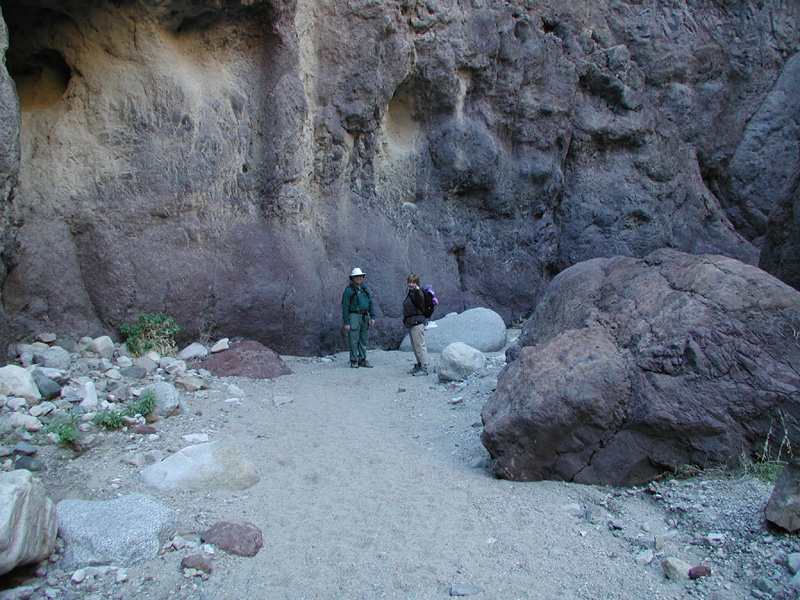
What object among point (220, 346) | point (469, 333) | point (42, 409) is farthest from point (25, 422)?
point (469, 333)

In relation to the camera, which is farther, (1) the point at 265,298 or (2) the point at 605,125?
(2) the point at 605,125

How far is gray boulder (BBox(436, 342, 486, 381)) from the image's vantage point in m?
7.32

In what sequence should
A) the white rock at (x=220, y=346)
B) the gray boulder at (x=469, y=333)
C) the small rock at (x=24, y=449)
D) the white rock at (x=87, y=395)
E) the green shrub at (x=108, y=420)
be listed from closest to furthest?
the small rock at (x=24, y=449) < the green shrub at (x=108, y=420) < the white rock at (x=87, y=395) < the white rock at (x=220, y=346) < the gray boulder at (x=469, y=333)

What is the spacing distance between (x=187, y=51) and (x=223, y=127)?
1036 millimetres

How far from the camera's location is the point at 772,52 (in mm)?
14266

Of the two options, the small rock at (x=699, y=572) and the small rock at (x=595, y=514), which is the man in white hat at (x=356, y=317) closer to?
the small rock at (x=595, y=514)

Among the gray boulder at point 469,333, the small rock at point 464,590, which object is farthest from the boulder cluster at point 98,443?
the gray boulder at point 469,333

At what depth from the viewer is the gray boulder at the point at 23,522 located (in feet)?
8.82

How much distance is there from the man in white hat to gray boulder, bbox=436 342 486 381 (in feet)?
4.83

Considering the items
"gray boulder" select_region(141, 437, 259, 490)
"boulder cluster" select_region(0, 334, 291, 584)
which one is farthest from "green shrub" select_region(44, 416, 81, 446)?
"gray boulder" select_region(141, 437, 259, 490)

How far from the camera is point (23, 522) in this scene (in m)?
2.80

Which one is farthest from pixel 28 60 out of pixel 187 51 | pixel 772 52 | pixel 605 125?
pixel 772 52

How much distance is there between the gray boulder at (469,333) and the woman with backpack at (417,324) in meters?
1.54

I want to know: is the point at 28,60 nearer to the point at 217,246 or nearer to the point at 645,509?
the point at 217,246
